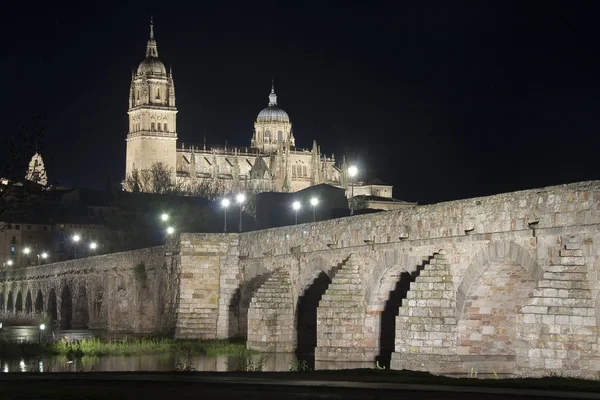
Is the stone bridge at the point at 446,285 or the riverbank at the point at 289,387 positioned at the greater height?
the stone bridge at the point at 446,285

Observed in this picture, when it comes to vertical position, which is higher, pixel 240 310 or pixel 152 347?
pixel 240 310

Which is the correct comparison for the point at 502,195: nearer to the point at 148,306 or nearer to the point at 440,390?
the point at 440,390

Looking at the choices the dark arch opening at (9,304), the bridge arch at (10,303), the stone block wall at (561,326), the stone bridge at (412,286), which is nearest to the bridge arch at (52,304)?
the bridge arch at (10,303)

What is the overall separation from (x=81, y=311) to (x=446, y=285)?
49533 mm

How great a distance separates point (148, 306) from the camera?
202 feet

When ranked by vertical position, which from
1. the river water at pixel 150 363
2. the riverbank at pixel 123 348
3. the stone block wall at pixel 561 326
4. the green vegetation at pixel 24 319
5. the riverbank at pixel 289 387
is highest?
the stone block wall at pixel 561 326

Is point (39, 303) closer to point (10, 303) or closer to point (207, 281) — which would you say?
point (10, 303)

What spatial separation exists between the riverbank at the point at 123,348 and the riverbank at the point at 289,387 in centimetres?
1950

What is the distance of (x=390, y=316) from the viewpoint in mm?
40344

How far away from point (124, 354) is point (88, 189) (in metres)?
144

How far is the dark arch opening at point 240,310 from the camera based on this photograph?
170 feet

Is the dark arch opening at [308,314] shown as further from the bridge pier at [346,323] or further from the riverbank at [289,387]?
the riverbank at [289,387]

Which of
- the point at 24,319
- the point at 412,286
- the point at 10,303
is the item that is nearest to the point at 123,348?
the point at 412,286

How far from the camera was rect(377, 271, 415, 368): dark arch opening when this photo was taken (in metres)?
39.0
